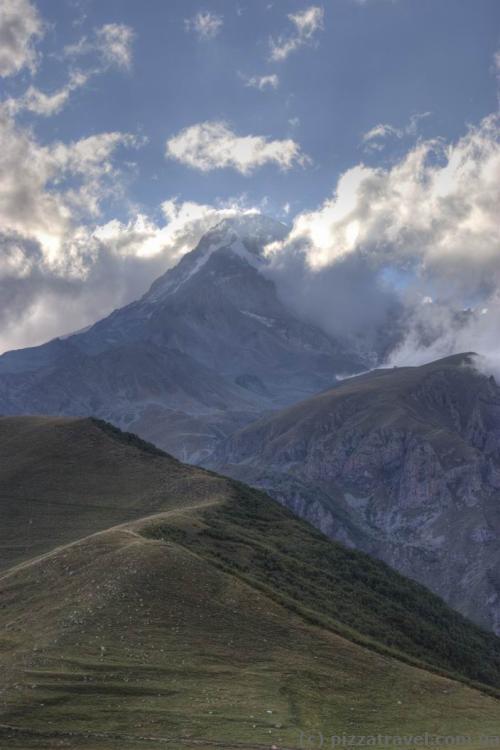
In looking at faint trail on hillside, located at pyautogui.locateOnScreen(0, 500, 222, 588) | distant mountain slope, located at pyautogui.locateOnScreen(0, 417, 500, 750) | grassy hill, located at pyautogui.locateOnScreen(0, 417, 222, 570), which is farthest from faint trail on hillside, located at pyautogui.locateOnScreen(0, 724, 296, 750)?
grassy hill, located at pyautogui.locateOnScreen(0, 417, 222, 570)

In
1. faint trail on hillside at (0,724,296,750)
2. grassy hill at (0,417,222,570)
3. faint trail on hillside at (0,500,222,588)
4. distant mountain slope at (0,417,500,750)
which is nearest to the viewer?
faint trail on hillside at (0,724,296,750)

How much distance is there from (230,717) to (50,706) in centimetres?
1417

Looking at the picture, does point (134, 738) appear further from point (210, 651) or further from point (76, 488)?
point (76, 488)

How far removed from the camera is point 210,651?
75812 mm

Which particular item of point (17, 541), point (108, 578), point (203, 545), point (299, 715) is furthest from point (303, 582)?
point (17, 541)

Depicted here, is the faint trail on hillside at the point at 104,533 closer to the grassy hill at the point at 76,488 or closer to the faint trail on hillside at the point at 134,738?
the grassy hill at the point at 76,488

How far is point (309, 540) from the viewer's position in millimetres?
149000

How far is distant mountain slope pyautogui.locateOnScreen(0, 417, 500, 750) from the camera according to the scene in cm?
6253

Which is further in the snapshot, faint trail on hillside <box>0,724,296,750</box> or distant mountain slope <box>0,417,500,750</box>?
distant mountain slope <box>0,417,500,750</box>

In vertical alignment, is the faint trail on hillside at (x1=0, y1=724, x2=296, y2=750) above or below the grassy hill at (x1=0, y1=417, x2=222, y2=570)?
below

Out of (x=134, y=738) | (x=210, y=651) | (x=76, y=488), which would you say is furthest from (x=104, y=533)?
(x=76, y=488)

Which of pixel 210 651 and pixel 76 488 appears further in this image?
pixel 76 488

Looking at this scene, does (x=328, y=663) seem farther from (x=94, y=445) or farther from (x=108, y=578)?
(x=94, y=445)

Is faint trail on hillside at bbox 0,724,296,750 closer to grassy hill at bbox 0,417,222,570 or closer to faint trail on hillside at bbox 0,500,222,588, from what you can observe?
faint trail on hillside at bbox 0,500,222,588
